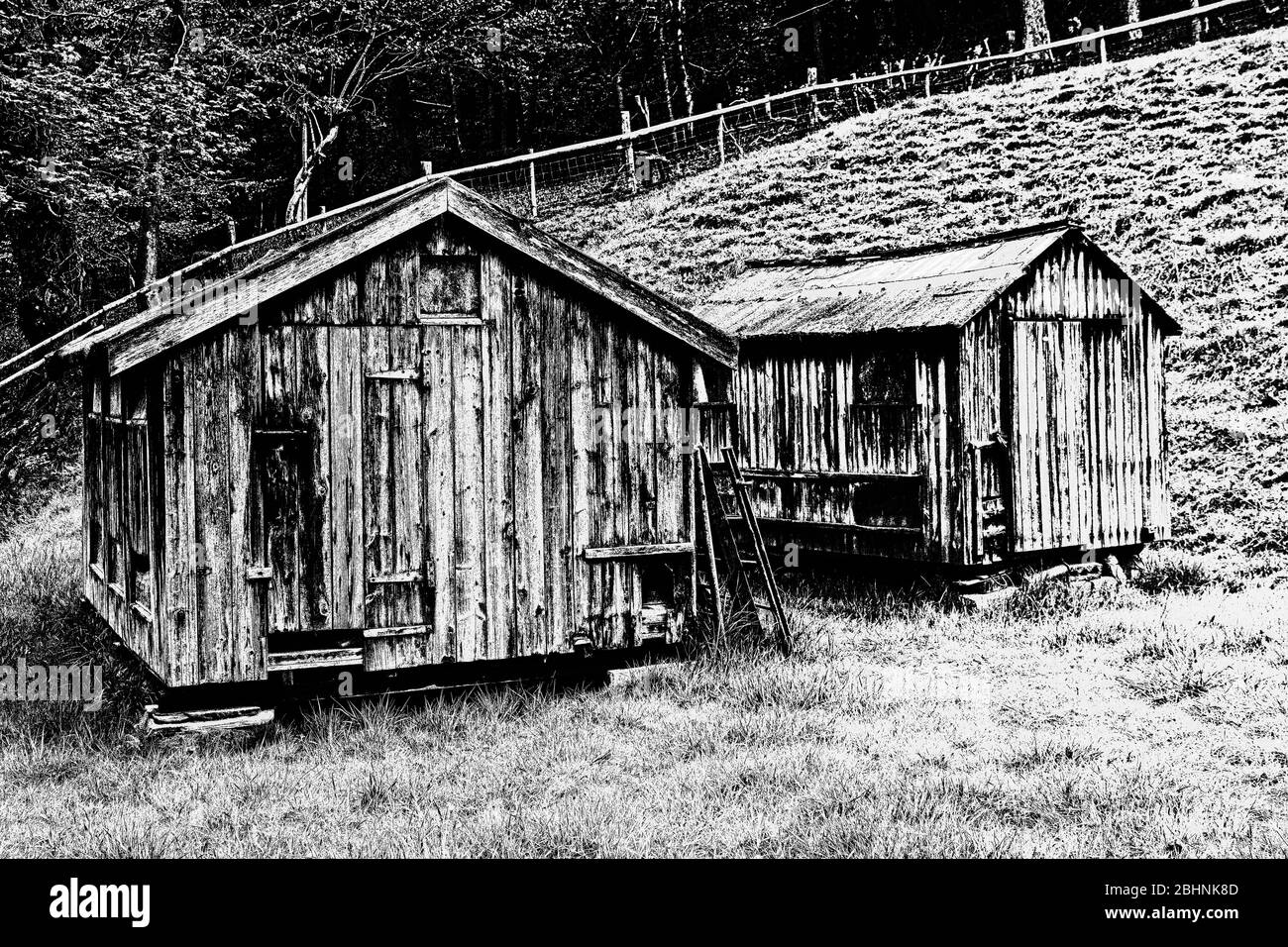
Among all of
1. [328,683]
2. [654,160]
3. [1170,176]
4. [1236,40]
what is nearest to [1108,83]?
[1236,40]

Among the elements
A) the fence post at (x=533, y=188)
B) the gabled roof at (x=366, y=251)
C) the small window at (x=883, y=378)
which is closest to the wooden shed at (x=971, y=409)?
the small window at (x=883, y=378)

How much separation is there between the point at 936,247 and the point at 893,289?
4.86 ft

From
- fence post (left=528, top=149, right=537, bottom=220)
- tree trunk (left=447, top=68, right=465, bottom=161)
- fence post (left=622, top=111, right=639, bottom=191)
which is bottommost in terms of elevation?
fence post (left=528, top=149, right=537, bottom=220)

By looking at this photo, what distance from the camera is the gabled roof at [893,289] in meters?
14.7

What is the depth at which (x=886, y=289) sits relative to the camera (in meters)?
16.4

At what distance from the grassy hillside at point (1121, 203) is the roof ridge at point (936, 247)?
4534 mm

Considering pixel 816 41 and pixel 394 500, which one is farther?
pixel 816 41

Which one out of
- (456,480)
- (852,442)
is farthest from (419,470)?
(852,442)

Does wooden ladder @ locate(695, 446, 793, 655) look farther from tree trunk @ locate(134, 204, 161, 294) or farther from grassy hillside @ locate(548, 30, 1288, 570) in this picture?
tree trunk @ locate(134, 204, 161, 294)

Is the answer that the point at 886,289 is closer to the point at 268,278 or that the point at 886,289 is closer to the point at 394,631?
the point at 394,631

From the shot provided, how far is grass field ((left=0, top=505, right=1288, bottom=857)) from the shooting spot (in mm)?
7730

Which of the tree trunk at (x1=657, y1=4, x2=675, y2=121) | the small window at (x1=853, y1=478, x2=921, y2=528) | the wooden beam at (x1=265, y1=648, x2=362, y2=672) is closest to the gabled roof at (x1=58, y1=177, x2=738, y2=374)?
the wooden beam at (x1=265, y1=648, x2=362, y2=672)

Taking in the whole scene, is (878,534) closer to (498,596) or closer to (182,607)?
(498,596)

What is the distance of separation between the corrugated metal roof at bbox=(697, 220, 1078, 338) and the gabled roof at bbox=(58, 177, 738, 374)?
3958 millimetres
